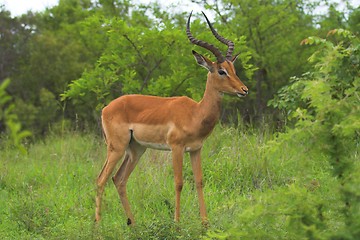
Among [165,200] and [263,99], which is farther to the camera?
[263,99]

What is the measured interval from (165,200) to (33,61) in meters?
13.9

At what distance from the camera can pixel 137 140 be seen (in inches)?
278

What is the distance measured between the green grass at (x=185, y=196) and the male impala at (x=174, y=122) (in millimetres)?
378

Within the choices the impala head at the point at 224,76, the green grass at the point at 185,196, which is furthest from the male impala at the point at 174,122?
the green grass at the point at 185,196

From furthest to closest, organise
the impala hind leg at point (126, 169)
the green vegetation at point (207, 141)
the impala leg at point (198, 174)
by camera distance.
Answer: the impala hind leg at point (126, 169) < the impala leg at point (198, 174) < the green vegetation at point (207, 141)

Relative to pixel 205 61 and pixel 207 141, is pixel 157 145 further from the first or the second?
pixel 207 141

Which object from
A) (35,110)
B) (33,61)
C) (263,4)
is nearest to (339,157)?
(263,4)

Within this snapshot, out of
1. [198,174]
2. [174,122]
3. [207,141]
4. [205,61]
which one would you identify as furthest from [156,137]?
[207,141]

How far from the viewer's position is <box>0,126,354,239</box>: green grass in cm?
389

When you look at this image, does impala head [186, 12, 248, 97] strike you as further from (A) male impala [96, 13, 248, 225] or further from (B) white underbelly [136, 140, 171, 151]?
(B) white underbelly [136, 140, 171, 151]

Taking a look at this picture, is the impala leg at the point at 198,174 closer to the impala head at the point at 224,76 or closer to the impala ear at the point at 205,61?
the impala head at the point at 224,76

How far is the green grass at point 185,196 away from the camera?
3893 mm

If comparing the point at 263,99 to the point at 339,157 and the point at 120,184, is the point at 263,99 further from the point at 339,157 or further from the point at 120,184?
the point at 339,157

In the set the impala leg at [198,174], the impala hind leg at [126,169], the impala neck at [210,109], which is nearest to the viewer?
the impala leg at [198,174]
